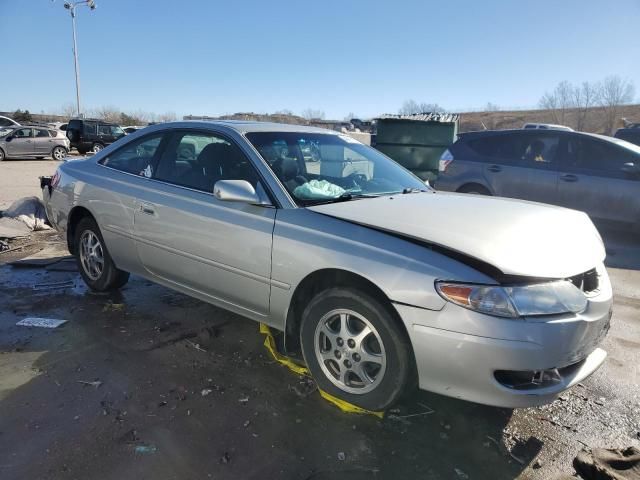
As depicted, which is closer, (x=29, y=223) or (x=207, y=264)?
(x=207, y=264)

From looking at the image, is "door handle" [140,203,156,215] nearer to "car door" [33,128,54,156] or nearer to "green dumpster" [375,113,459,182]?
"green dumpster" [375,113,459,182]

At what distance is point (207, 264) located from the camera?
337 cm

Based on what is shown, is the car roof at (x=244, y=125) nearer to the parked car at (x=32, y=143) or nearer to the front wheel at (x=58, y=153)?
the parked car at (x=32, y=143)

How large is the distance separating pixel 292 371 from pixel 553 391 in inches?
63.9

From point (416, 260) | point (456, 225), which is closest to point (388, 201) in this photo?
point (456, 225)

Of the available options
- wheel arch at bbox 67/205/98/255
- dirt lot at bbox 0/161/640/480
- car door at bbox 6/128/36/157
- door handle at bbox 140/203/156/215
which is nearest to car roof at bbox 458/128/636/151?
dirt lot at bbox 0/161/640/480

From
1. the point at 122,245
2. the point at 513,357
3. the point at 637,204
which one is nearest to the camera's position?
the point at 513,357

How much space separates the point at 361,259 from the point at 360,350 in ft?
1.70

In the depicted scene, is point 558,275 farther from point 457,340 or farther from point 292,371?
point 292,371

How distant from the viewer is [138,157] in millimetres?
4113

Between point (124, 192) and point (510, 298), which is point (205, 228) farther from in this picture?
point (510, 298)

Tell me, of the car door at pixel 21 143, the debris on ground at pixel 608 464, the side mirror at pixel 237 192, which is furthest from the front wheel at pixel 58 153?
the debris on ground at pixel 608 464

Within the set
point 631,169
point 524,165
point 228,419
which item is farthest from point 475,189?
point 228,419

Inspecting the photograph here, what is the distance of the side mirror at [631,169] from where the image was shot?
681cm
